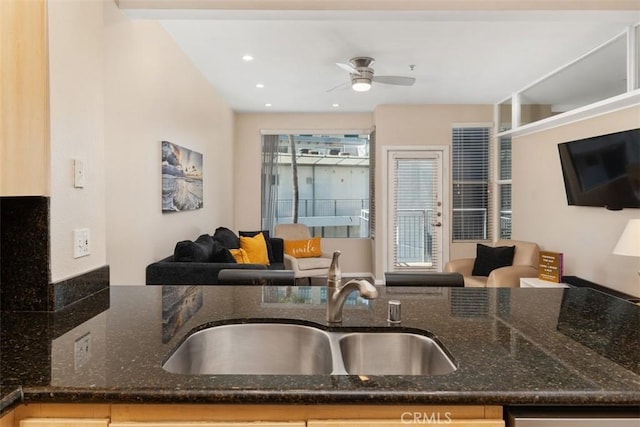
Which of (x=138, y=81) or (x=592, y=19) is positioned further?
(x=138, y=81)

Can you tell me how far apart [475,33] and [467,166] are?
316cm

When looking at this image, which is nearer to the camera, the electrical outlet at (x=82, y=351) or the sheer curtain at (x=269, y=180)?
the electrical outlet at (x=82, y=351)

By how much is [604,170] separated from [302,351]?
3.51 metres

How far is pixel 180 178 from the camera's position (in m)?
3.84

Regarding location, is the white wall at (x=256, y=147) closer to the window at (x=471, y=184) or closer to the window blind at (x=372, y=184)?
the window blind at (x=372, y=184)

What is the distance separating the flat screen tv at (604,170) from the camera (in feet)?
10.8

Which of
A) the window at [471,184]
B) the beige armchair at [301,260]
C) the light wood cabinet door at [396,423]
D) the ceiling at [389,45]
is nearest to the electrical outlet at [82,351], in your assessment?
the light wood cabinet door at [396,423]

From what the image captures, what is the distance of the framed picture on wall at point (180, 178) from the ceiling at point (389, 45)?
1015mm

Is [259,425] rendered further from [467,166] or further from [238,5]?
[467,166]

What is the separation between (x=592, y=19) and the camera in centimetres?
239

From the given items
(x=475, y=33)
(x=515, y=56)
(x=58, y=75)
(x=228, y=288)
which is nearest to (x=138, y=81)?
(x=58, y=75)

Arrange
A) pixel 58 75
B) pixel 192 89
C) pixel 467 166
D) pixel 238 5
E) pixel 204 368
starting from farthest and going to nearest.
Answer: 1. pixel 467 166
2. pixel 192 89
3. pixel 238 5
4. pixel 58 75
5. pixel 204 368

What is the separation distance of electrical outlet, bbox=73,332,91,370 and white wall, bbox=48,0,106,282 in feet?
1.38

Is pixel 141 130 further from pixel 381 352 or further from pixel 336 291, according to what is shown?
pixel 381 352
